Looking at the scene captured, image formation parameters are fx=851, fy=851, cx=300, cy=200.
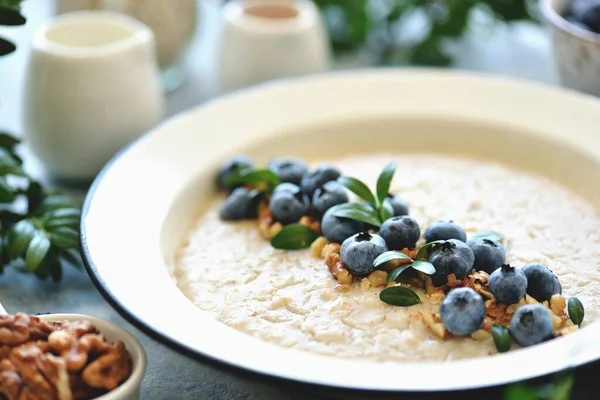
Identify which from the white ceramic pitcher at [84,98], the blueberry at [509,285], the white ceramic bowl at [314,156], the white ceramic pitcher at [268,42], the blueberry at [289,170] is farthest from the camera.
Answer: the white ceramic pitcher at [268,42]

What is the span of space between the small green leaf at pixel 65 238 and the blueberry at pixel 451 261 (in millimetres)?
559

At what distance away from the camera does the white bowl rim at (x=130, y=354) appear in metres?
0.95

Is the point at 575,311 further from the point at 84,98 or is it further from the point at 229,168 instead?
the point at 84,98

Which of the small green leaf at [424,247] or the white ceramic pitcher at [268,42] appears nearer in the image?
the small green leaf at [424,247]

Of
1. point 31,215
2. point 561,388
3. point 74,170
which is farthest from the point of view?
point 74,170

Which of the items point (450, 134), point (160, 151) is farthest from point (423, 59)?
point (160, 151)

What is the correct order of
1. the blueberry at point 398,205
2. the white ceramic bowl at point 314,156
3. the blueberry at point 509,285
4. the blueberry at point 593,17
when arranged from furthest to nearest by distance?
the blueberry at point 593,17 < the blueberry at point 398,205 < the blueberry at point 509,285 < the white ceramic bowl at point 314,156

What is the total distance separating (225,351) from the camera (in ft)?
3.18

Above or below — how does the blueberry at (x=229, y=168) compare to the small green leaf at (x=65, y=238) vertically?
above

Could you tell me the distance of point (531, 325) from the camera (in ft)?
3.38

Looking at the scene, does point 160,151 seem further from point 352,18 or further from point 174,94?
point 352,18

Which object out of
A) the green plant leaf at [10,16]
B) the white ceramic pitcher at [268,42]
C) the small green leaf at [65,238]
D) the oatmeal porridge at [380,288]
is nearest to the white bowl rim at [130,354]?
the oatmeal porridge at [380,288]

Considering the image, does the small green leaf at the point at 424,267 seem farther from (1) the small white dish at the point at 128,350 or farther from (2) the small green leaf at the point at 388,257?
(1) the small white dish at the point at 128,350

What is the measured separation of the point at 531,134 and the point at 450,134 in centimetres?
15
